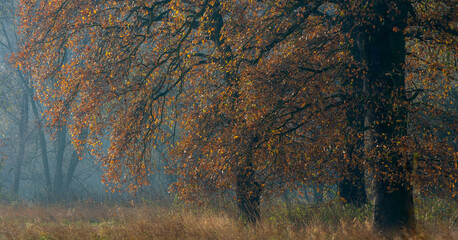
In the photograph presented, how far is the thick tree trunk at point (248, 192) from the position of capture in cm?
1045

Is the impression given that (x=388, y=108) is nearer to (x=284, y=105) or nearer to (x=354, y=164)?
(x=354, y=164)

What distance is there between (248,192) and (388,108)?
12.4 ft

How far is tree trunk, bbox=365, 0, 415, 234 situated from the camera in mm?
8883

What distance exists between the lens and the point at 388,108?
9.02 metres

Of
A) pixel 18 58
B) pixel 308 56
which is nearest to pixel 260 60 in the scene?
pixel 308 56

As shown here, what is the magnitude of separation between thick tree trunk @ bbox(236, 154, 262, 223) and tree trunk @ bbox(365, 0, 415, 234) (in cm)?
268

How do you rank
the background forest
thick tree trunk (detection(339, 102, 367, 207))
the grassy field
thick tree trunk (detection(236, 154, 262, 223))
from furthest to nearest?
thick tree trunk (detection(236, 154, 262, 223)) → thick tree trunk (detection(339, 102, 367, 207)) → the background forest → the grassy field

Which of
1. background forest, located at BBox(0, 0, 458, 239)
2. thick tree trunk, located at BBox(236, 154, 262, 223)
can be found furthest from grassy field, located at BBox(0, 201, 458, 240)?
thick tree trunk, located at BBox(236, 154, 262, 223)

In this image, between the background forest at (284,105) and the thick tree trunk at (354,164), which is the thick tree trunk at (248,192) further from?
the thick tree trunk at (354,164)

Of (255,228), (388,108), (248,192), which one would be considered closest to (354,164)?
(388,108)

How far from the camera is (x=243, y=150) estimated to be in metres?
9.90

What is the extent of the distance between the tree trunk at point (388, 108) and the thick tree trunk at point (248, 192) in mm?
2676

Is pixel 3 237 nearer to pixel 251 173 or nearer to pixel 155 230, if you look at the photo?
pixel 155 230

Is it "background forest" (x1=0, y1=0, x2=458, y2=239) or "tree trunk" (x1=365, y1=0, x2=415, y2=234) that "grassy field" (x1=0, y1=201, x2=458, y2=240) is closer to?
"background forest" (x1=0, y1=0, x2=458, y2=239)
